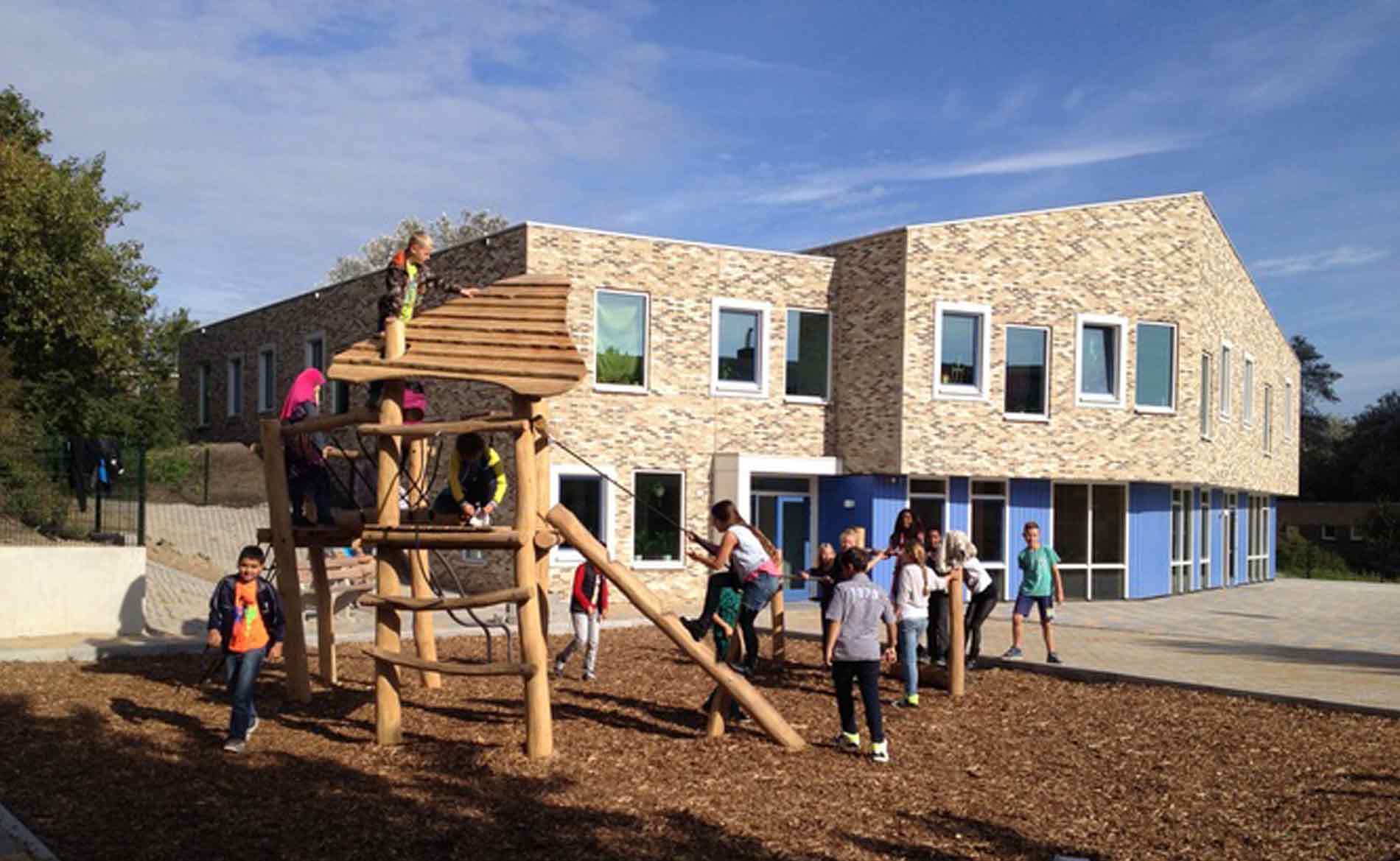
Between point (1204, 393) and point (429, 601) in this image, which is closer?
point (429, 601)

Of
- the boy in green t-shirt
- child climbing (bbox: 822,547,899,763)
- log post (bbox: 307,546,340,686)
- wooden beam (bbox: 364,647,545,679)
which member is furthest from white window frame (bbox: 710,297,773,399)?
wooden beam (bbox: 364,647,545,679)

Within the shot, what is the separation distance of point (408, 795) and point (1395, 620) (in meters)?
22.7

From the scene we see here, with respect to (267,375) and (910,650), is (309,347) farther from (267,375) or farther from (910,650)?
(910,650)

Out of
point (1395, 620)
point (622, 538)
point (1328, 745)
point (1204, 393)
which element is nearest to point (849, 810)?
point (1328, 745)

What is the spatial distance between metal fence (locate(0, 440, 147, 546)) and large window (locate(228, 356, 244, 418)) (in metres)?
18.6

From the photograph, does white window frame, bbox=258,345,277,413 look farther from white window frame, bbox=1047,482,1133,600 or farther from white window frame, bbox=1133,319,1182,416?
white window frame, bbox=1133,319,1182,416

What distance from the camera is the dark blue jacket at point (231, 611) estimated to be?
377 inches

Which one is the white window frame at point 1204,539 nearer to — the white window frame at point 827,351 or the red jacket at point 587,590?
the white window frame at point 827,351

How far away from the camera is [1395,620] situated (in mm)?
25047

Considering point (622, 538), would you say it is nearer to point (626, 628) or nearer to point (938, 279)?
point (626, 628)

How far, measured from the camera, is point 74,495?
17250mm

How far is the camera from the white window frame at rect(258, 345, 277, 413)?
1345 inches

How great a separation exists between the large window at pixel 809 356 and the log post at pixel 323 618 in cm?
1523

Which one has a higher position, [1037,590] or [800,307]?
[800,307]
